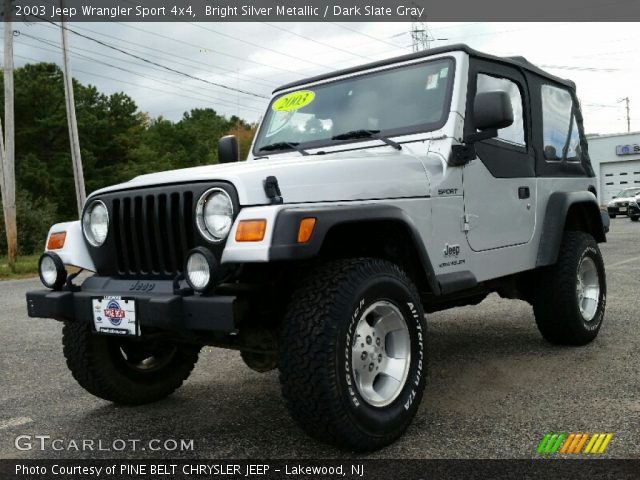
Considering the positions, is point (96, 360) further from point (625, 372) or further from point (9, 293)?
point (9, 293)

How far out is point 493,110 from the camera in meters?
3.66

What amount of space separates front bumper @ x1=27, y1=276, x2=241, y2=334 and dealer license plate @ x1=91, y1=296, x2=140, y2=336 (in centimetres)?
3

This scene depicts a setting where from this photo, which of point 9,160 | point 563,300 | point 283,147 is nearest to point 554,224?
point 563,300

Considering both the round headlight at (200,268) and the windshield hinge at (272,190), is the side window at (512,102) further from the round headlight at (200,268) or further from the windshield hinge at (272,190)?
the round headlight at (200,268)

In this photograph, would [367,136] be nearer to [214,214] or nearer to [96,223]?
[214,214]

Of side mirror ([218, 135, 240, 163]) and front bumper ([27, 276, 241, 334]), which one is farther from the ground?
side mirror ([218, 135, 240, 163])

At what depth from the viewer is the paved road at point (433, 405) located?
3172 mm

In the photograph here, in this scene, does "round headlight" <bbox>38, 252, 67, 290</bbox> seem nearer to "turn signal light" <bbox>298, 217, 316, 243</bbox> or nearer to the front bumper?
the front bumper

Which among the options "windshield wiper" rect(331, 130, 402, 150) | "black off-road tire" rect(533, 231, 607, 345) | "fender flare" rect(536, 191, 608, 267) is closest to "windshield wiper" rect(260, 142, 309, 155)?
"windshield wiper" rect(331, 130, 402, 150)

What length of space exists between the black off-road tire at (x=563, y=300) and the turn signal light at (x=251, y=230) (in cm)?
291

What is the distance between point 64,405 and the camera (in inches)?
160

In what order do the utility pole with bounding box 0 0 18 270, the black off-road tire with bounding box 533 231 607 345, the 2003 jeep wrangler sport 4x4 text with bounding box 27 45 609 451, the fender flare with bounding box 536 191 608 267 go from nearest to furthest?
the 2003 jeep wrangler sport 4x4 text with bounding box 27 45 609 451, the fender flare with bounding box 536 191 608 267, the black off-road tire with bounding box 533 231 607 345, the utility pole with bounding box 0 0 18 270

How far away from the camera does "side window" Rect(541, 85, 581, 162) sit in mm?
5035

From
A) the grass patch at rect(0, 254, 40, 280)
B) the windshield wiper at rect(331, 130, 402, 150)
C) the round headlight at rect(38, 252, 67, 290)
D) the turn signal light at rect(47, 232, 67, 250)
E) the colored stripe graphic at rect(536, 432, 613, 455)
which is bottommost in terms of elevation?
the colored stripe graphic at rect(536, 432, 613, 455)
